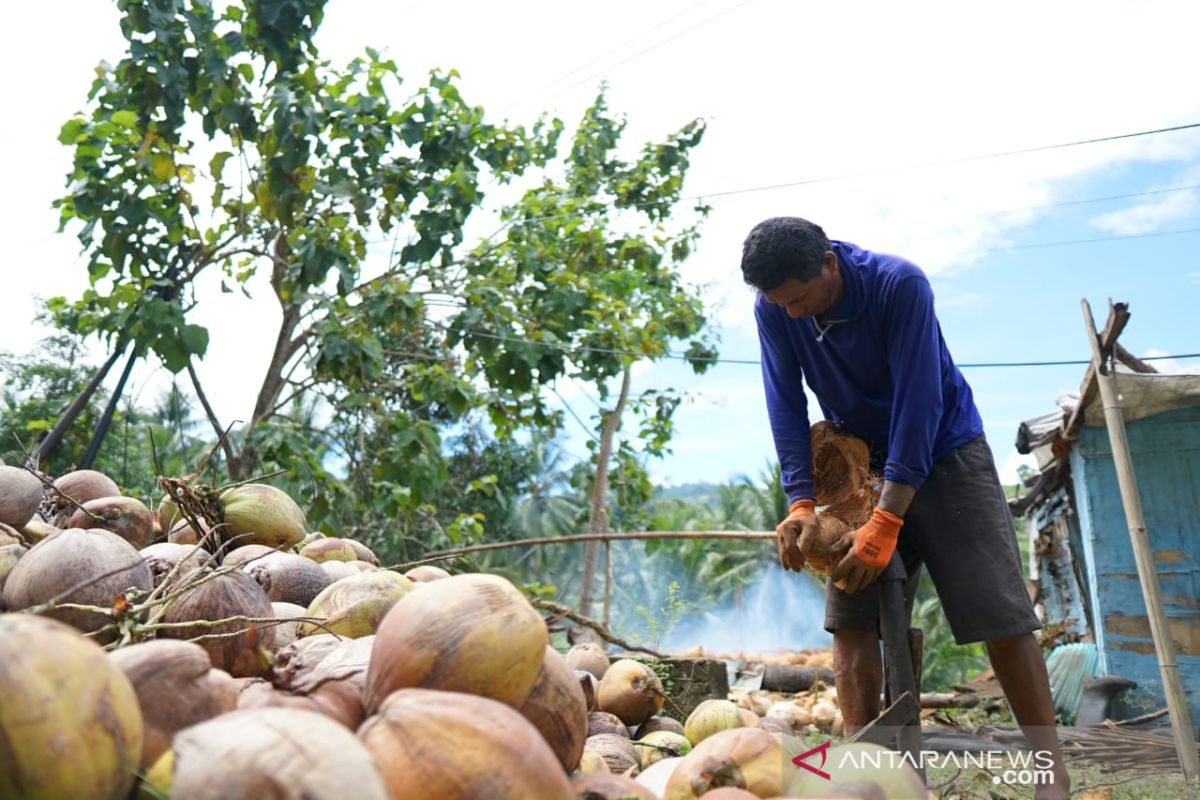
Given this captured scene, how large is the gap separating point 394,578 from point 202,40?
5624 mm

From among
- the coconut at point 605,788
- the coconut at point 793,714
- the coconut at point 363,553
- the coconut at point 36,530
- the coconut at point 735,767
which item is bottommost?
the coconut at point 793,714

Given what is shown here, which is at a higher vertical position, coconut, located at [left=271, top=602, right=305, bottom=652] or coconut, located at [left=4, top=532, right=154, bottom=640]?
coconut, located at [left=4, top=532, right=154, bottom=640]

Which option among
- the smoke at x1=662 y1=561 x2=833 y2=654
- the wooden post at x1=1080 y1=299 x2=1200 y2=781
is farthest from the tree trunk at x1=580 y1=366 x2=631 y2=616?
the smoke at x1=662 y1=561 x2=833 y2=654

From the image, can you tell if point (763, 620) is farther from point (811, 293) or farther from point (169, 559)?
point (169, 559)

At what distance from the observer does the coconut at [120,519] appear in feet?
8.53

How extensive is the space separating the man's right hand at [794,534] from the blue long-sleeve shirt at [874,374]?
0.15 m

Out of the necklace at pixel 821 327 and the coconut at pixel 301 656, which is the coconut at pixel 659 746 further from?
the necklace at pixel 821 327

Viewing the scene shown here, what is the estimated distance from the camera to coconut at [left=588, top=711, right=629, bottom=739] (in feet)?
7.18

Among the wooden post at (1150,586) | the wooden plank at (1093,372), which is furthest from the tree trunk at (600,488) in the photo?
the wooden post at (1150,586)

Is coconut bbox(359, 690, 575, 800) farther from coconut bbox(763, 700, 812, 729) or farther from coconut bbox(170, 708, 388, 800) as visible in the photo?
coconut bbox(763, 700, 812, 729)

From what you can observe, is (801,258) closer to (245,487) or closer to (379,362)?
(245,487)

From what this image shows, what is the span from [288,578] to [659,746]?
39.3 inches

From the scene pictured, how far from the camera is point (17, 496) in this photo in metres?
2.63

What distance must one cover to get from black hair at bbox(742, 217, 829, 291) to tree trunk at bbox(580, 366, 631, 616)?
8.33m
